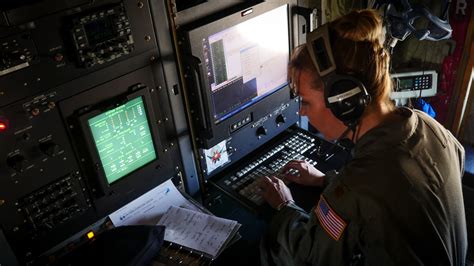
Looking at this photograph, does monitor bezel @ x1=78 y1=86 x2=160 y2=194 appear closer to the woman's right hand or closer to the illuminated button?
the illuminated button

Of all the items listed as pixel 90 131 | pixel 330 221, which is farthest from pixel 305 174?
pixel 90 131

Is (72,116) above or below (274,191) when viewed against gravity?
above

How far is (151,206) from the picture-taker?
146 centimetres

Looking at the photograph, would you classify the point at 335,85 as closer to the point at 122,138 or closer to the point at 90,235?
the point at 122,138

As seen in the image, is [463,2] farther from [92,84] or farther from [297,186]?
[92,84]

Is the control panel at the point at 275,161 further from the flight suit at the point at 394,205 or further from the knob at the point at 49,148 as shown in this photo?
the knob at the point at 49,148

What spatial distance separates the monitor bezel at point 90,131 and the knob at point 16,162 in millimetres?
169

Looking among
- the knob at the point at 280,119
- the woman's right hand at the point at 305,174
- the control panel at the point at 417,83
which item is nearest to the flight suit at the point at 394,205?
the woman's right hand at the point at 305,174

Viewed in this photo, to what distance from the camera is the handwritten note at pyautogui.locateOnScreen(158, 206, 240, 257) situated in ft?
4.28

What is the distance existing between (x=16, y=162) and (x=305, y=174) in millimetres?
919

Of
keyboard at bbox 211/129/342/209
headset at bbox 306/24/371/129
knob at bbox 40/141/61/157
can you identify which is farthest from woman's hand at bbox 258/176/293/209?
knob at bbox 40/141/61/157

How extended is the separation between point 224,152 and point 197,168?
119 millimetres

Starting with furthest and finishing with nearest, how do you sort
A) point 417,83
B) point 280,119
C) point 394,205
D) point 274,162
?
point 417,83 → point 280,119 → point 274,162 → point 394,205

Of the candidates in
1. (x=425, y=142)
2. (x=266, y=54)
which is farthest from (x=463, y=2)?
(x=425, y=142)
